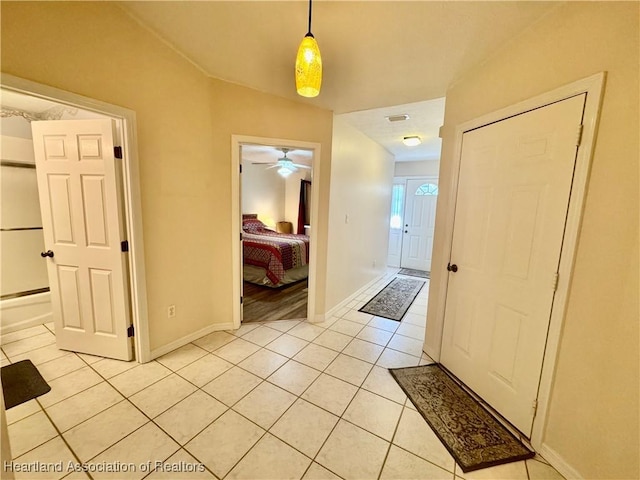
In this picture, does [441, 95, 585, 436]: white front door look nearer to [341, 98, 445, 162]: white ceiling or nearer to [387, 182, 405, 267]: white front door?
[341, 98, 445, 162]: white ceiling

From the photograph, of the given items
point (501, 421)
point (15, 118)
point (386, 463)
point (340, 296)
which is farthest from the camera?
point (340, 296)

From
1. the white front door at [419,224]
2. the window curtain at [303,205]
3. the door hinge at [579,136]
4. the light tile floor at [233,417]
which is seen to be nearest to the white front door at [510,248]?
the door hinge at [579,136]

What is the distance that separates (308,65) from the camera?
125 centimetres

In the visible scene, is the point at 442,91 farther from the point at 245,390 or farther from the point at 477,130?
the point at 245,390

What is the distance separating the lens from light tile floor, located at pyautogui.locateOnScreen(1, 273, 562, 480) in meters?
1.39

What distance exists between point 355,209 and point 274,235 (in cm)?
228

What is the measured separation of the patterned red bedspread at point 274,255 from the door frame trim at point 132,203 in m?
2.12

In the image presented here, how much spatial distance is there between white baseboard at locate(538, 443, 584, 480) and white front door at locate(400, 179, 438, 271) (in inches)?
174

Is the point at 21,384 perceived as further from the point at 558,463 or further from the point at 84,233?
the point at 558,463

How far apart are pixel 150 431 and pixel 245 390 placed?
603mm

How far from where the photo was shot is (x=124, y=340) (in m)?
2.19

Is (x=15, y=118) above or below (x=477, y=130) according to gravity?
above

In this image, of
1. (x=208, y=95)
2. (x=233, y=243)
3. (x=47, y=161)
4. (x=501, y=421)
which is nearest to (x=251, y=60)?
(x=208, y=95)

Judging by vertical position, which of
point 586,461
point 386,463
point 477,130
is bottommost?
point 386,463
